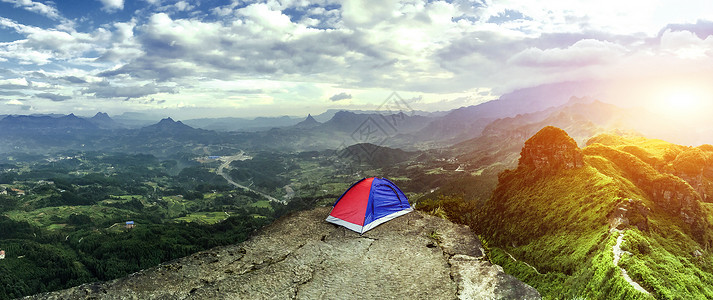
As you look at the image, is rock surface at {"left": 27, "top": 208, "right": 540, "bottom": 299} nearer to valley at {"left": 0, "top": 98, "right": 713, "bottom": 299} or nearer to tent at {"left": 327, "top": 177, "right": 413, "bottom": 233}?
tent at {"left": 327, "top": 177, "right": 413, "bottom": 233}

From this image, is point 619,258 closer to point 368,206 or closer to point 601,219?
point 601,219

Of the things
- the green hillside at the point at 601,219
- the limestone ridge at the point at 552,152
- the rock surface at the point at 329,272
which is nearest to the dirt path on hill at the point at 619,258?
the green hillside at the point at 601,219

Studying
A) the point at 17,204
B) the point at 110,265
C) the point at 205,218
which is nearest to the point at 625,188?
the point at 110,265

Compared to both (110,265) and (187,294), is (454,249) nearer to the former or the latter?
(187,294)

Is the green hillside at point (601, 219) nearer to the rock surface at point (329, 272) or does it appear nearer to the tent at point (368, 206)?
the tent at point (368, 206)

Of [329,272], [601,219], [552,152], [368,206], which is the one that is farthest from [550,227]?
[329,272]
